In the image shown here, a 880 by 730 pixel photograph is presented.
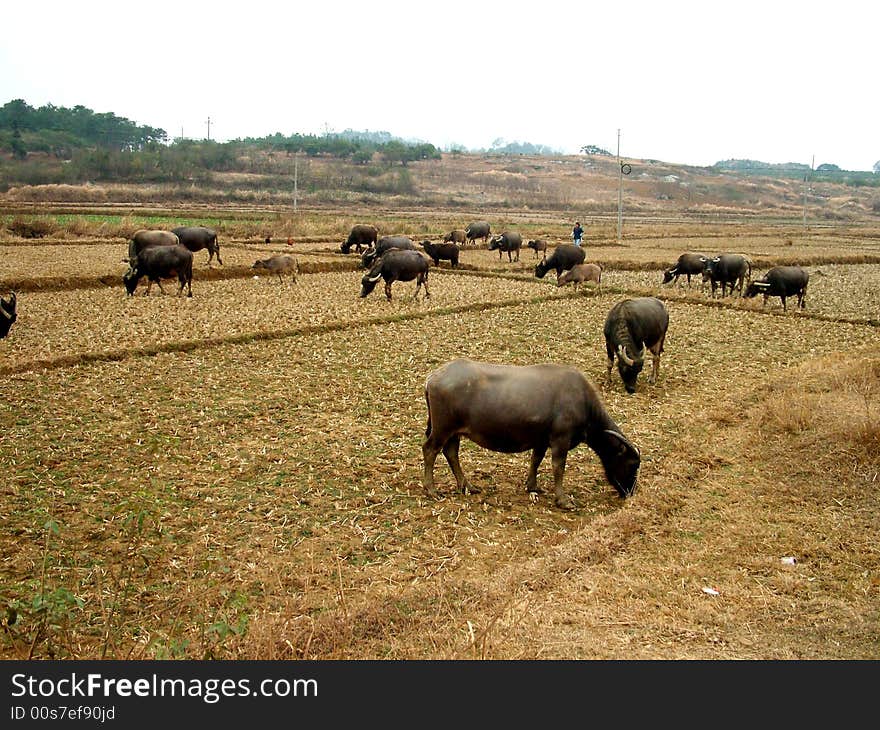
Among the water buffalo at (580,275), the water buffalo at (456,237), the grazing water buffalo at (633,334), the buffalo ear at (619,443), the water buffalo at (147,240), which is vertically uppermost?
the water buffalo at (456,237)

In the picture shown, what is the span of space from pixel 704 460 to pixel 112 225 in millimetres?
29209

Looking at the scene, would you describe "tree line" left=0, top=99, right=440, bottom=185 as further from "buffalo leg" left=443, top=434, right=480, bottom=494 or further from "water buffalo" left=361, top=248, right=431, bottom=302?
"buffalo leg" left=443, top=434, right=480, bottom=494

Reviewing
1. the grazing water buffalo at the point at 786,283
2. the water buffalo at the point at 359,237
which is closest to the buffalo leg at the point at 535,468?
the grazing water buffalo at the point at 786,283

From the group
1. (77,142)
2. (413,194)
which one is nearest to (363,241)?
(413,194)

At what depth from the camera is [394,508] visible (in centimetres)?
765

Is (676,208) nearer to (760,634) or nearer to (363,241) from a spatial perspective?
(363,241)

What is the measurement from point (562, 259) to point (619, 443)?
18106 millimetres

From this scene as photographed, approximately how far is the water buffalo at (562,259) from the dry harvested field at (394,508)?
33.6ft

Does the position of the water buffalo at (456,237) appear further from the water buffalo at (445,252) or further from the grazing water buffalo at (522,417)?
the grazing water buffalo at (522,417)

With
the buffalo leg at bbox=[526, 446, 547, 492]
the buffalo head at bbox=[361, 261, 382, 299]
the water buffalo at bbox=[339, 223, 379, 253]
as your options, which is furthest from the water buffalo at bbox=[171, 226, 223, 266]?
the buffalo leg at bbox=[526, 446, 547, 492]

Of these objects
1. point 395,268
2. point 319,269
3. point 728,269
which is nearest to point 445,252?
point 319,269

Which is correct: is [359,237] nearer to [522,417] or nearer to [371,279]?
[371,279]

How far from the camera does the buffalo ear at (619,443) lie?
7934 millimetres

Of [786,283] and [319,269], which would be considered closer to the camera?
[786,283]
